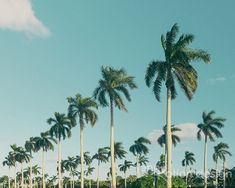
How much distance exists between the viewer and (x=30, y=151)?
136m

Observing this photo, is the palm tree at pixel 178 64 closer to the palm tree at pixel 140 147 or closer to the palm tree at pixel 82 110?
the palm tree at pixel 82 110

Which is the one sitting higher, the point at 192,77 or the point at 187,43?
the point at 187,43

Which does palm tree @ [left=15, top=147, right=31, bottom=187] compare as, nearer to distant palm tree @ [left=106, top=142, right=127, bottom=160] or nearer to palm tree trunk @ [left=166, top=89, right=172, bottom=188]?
distant palm tree @ [left=106, top=142, right=127, bottom=160]

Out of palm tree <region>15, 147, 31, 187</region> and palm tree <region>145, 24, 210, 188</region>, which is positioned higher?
palm tree <region>145, 24, 210, 188</region>

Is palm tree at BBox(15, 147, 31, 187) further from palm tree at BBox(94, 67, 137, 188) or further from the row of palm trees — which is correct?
palm tree at BBox(94, 67, 137, 188)

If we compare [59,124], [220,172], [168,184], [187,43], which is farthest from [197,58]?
[220,172]

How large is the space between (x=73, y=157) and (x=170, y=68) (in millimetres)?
133705

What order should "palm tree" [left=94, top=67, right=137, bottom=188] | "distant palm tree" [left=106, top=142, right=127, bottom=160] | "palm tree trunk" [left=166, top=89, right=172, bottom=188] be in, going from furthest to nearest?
"distant palm tree" [left=106, top=142, right=127, bottom=160] → "palm tree" [left=94, top=67, right=137, bottom=188] → "palm tree trunk" [left=166, top=89, right=172, bottom=188]

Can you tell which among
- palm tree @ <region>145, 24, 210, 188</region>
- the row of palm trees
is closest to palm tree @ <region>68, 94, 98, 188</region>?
the row of palm trees

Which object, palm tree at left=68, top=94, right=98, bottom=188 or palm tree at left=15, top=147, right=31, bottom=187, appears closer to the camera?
palm tree at left=68, top=94, right=98, bottom=188

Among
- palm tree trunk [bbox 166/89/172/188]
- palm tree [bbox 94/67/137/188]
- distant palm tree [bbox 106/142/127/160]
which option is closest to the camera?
palm tree trunk [bbox 166/89/172/188]

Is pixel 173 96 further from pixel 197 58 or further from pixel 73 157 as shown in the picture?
pixel 73 157

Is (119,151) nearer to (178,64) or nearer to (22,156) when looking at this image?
(22,156)

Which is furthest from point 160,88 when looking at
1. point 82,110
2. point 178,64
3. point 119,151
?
point 119,151
